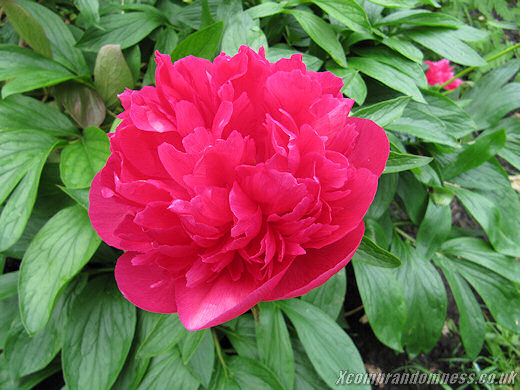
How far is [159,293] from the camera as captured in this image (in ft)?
1.66

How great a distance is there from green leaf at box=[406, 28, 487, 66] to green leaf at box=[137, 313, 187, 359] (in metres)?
0.97

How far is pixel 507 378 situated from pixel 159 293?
1497mm

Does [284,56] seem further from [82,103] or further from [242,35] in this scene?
[82,103]

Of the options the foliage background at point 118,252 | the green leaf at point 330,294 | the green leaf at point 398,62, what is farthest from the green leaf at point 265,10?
the green leaf at point 330,294

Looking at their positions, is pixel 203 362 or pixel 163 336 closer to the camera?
pixel 163 336

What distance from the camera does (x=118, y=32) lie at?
3.19 ft

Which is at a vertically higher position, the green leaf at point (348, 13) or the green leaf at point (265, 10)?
the green leaf at point (348, 13)

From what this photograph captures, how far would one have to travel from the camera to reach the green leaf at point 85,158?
0.72m

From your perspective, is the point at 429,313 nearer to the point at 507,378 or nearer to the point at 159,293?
the point at 507,378

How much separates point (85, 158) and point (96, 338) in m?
0.45

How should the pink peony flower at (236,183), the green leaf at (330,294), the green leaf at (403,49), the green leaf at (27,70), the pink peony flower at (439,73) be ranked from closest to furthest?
1. the pink peony flower at (236,183)
2. the green leaf at (27,70)
3. the green leaf at (403,49)
4. the green leaf at (330,294)
5. the pink peony flower at (439,73)

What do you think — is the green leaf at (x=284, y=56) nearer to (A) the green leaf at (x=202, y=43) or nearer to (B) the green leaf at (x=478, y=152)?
(A) the green leaf at (x=202, y=43)

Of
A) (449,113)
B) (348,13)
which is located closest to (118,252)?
(348,13)

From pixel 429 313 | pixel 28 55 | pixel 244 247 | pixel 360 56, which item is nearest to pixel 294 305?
pixel 429 313
